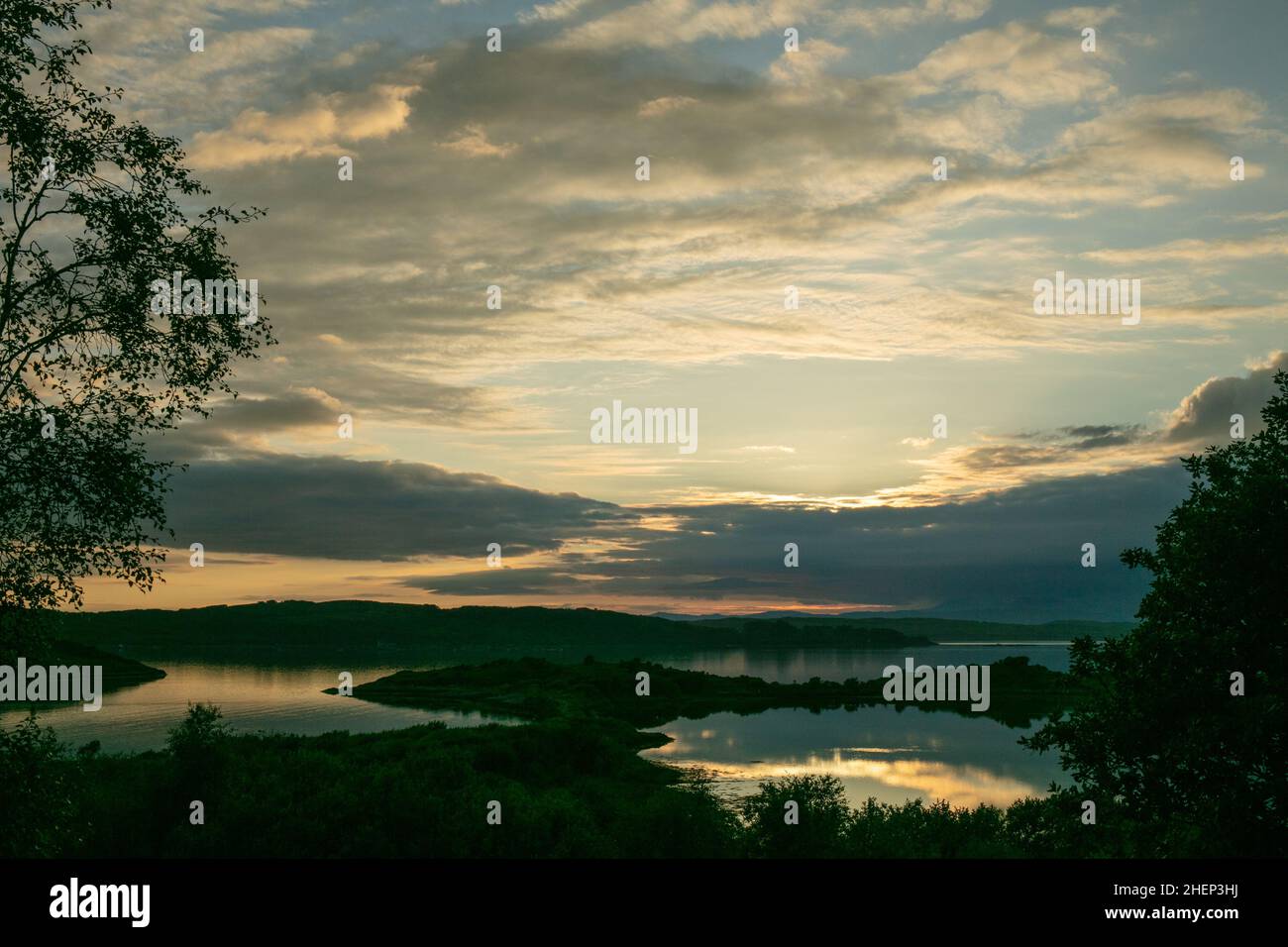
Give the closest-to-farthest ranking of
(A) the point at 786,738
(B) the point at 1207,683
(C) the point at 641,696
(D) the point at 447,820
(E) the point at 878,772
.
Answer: (B) the point at 1207,683, (D) the point at 447,820, (E) the point at 878,772, (A) the point at 786,738, (C) the point at 641,696

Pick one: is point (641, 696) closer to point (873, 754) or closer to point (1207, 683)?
point (873, 754)

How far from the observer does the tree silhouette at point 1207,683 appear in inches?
1064

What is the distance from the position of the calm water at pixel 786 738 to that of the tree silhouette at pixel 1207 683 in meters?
48.8

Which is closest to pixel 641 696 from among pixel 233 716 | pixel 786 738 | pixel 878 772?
pixel 786 738

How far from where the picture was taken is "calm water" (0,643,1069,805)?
88.1 m

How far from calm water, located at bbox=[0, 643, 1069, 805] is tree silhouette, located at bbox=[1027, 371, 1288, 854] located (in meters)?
48.8

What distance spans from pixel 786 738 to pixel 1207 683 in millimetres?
94461

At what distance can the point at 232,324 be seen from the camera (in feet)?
78.2

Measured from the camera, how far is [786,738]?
119m

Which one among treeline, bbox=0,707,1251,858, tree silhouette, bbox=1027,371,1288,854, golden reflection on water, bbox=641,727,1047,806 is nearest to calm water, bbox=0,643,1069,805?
golden reflection on water, bbox=641,727,1047,806

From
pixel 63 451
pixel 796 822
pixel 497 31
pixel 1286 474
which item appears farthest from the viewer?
pixel 796 822
